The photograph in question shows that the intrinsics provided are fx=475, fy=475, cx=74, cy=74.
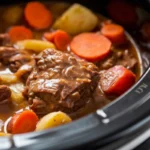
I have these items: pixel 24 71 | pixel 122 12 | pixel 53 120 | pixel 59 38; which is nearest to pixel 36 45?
pixel 59 38

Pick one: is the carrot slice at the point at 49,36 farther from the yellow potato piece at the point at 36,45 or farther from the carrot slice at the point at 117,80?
the carrot slice at the point at 117,80

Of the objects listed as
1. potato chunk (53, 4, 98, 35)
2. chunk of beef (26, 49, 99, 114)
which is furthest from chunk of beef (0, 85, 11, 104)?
potato chunk (53, 4, 98, 35)

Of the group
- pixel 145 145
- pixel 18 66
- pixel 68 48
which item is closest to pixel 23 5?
pixel 68 48

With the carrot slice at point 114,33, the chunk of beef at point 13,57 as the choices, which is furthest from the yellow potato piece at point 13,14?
the carrot slice at point 114,33

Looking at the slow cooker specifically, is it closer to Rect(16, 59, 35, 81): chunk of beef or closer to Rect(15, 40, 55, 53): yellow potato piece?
Rect(16, 59, 35, 81): chunk of beef

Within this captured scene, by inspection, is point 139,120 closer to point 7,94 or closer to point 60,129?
point 60,129
